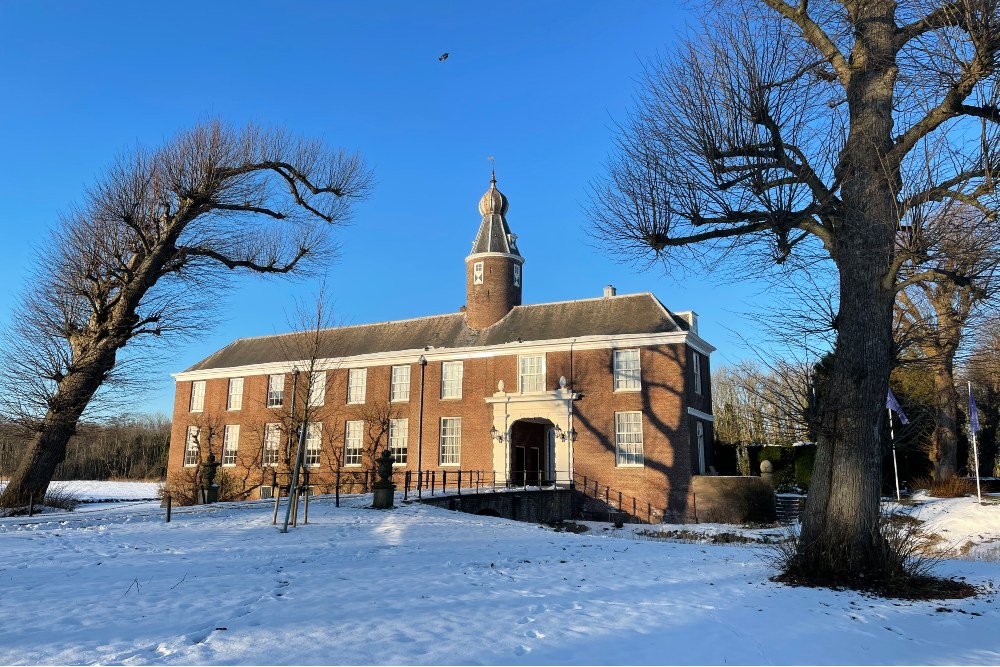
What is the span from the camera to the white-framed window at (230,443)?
34.5m

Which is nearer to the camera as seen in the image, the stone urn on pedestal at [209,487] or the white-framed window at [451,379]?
the stone urn on pedestal at [209,487]

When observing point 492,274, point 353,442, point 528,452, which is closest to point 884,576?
point 528,452

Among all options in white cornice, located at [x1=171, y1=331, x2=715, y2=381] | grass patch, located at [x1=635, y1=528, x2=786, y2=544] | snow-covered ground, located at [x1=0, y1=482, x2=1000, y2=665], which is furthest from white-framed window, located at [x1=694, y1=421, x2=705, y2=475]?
snow-covered ground, located at [x1=0, y1=482, x2=1000, y2=665]

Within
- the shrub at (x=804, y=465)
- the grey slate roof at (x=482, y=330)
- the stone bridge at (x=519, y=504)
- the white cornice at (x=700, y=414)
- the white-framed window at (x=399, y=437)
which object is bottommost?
the stone bridge at (x=519, y=504)

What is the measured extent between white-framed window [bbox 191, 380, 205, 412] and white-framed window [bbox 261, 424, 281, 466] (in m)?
5.57

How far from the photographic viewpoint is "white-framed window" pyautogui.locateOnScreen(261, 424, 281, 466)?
108 feet

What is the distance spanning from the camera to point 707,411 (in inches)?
1124

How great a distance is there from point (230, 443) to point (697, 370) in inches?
961

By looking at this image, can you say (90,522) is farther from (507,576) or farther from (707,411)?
(707,411)

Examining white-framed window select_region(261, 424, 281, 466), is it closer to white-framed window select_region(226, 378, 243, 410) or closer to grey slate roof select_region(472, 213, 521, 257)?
white-framed window select_region(226, 378, 243, 410)

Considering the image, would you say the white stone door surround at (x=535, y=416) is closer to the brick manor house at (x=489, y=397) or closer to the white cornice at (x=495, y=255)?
the brick manor house at (x=489, y=397)

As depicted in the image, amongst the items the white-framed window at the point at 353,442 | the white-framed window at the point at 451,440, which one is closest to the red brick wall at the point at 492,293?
the white-framed window at the point at 451,440

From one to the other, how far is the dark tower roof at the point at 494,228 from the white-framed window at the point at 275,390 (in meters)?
12.3

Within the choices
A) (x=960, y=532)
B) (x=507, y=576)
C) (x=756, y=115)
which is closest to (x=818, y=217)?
(x=756, y=115)
